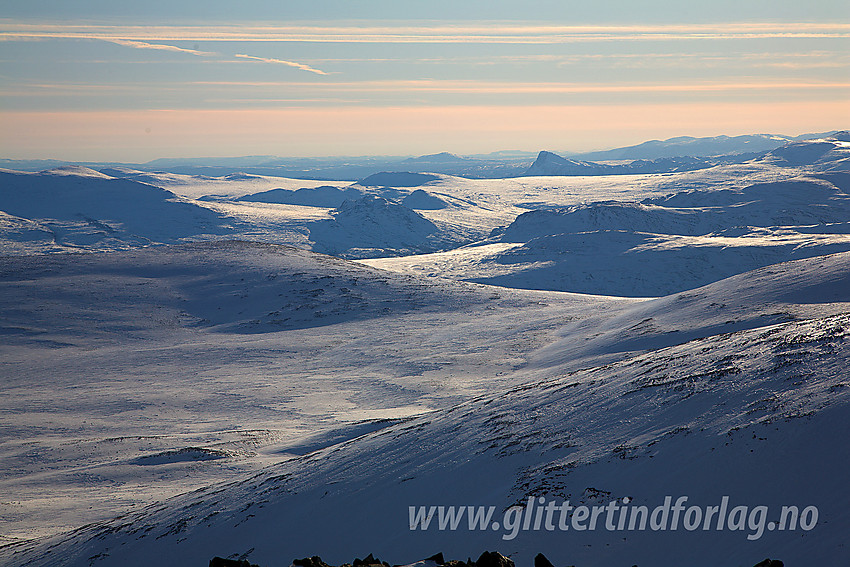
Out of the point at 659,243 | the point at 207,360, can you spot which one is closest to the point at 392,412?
the point at 207,360

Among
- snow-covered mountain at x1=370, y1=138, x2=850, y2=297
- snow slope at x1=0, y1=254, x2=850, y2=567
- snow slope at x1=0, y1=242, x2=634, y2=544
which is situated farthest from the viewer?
snow-covered mountain at x1=370, y1=138, x2=850, y2=297

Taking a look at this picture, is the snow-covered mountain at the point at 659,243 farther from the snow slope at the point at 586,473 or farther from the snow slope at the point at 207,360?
the snow slope at the point at 586,473

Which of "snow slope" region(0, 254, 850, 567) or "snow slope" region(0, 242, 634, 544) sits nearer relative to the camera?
→ "snow slope" region(0, 254, 850, 567)

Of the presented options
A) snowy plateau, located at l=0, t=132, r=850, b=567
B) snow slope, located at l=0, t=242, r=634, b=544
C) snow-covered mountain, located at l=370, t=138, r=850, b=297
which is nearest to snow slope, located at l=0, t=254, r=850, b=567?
snowy plateau, located at l=0, t=132, r=850, b=567

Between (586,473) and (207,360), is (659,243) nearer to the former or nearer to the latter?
(207,360)

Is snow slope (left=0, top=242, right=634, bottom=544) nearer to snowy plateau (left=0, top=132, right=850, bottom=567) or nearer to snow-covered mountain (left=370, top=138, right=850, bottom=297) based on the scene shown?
snowy plateau (left=0, top=132, right=850, bottom=567)

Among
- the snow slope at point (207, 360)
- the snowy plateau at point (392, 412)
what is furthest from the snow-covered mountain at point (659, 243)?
the snowy plateau at point (392, 412)

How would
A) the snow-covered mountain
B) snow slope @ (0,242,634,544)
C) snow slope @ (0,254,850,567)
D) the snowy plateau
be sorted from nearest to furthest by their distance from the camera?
snow slope @ (0,254,850,567)
the snowy plateau
snow slope @ (0,242,634,544)
the snow-covered mountain
